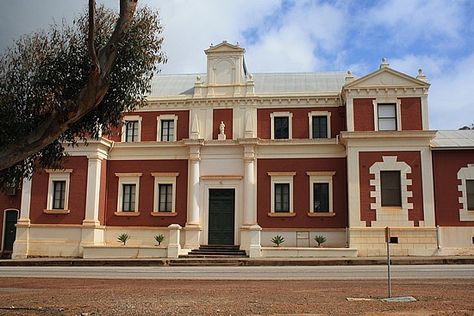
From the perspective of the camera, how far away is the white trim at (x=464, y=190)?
29.2 m

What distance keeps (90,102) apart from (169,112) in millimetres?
22293

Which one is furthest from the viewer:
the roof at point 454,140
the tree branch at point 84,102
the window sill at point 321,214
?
the window sill at point 321,214

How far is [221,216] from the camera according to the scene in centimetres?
3173

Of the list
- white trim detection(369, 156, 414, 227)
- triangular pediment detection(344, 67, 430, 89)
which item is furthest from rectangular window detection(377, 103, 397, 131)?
white trim detection(369, 156, 414, 227)

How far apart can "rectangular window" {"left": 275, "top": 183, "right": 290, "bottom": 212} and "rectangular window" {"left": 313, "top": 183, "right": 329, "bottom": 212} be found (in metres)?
1.55

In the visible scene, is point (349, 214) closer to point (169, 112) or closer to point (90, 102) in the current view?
point (169, 112)

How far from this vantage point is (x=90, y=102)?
11.2 m

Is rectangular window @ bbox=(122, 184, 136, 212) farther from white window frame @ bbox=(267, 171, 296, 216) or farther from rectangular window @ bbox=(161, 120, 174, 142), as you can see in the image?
white window frame @ bbox=(267, 171, 296, 216)

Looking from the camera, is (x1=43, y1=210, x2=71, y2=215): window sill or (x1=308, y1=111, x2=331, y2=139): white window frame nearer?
(x1=43, y1=210, x2=71, y2=215): window sill

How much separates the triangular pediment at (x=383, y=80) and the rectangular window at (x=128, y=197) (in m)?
14.1

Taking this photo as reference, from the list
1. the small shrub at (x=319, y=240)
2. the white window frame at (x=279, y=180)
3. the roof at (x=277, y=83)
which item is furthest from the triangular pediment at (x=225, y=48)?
the small shrub at (x=319, y=240)

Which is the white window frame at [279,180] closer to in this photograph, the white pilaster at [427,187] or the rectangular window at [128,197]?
the white pilaster at [427,187]

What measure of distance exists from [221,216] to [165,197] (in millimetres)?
3665

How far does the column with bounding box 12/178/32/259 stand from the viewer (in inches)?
1235
